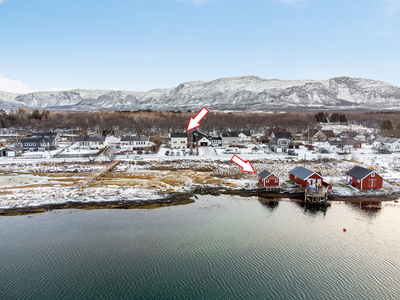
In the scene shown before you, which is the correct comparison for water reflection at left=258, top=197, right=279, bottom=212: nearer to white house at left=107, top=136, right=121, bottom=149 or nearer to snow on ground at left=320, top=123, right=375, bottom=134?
white house at left=107, top=136, right=121, bottom=149

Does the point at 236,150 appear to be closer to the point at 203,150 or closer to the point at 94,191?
the point at 203,150

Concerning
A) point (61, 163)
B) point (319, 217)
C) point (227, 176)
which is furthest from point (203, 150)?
point (319, 217)

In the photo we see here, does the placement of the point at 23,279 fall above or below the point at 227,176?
below

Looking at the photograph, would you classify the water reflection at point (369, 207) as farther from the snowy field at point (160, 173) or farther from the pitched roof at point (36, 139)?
the pitched roof at point (36, 139)

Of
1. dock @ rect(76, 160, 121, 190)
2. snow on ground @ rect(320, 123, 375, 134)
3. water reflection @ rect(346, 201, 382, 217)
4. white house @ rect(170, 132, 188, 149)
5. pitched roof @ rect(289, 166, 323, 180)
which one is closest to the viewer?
water reflection @ rect(346, 201, 382, 217)

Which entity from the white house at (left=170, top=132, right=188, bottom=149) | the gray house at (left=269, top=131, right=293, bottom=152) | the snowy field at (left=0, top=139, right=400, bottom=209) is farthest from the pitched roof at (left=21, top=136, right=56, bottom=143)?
the gray house at (left=269, top=131, right=293, bottom=152)
